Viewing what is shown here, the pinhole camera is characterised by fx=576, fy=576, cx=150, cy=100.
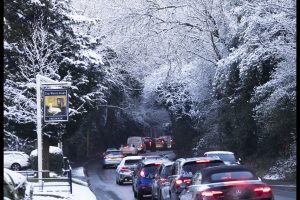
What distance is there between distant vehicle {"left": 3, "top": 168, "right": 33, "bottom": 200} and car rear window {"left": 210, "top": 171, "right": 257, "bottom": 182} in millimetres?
4407

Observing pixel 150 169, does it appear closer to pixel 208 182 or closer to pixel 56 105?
pixel 56 105

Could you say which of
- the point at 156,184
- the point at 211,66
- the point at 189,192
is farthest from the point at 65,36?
the point at 189,192

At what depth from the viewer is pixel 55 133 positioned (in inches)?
1220

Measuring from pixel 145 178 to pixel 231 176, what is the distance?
958 cm

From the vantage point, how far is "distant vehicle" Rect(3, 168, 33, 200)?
12.1 meters

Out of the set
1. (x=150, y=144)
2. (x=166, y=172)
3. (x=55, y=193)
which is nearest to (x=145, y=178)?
(x=55, y=193)

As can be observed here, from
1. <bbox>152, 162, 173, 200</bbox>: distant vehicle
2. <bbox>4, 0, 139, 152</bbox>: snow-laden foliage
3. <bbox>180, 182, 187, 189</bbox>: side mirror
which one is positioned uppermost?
<bbox>4, 0, 139, 152</bbox>: snow-laden foliage

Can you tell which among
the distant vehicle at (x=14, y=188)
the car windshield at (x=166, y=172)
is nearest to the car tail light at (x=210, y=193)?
the distant vehicle at (x=14, y=188)

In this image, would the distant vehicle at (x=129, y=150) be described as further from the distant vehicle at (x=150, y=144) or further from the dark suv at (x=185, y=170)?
the dark suv at (x=185, y=170)

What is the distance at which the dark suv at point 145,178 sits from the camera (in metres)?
22.2

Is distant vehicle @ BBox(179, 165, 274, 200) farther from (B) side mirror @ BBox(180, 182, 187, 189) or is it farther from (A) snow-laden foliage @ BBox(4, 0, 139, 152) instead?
(A) snow-laden foliage @ BBox(4, 0, 139, 152)

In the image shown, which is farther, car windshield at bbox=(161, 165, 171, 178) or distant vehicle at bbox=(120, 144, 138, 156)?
distant vehicle at bbox=(120, 144, 138, 156)

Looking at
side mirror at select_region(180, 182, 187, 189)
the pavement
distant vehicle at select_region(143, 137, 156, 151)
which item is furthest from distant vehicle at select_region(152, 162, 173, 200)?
distant vehicle at select_region(143, 137, 156, 151)

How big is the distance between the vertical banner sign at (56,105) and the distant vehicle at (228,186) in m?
10.3
